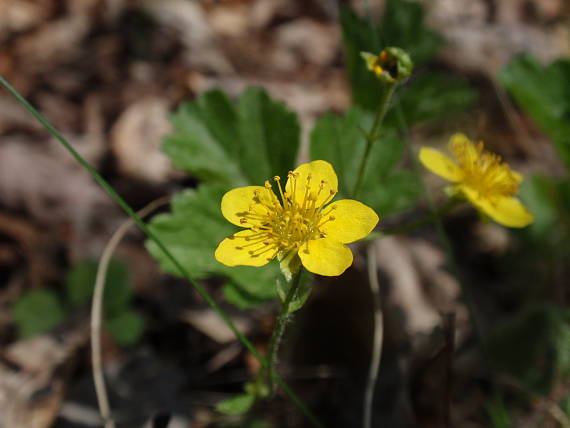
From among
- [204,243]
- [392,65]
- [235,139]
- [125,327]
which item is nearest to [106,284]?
[125,327]

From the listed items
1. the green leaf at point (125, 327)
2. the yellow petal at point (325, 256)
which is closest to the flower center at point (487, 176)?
the yellow petal at point (325, 256)

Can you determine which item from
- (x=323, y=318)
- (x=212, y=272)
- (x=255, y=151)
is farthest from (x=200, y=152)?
(x=323, y=318)

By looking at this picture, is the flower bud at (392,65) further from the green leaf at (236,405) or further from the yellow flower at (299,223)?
the green leaf at (236,405)

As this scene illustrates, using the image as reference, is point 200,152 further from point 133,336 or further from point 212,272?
point 133,336

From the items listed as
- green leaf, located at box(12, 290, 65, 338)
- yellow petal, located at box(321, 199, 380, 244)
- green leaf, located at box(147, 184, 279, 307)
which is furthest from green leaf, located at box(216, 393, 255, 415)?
green leaf, located at box(12, 290, 65, 338)

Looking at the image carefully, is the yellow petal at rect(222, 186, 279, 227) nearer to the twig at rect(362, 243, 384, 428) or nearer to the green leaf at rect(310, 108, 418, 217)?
the green leaf at rect(310, 108, 418, 217)
